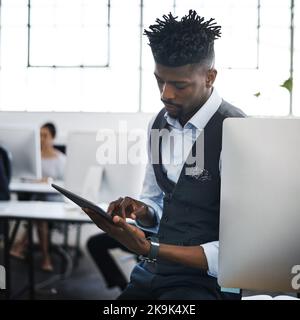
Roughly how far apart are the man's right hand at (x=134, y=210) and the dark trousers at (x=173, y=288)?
110mm

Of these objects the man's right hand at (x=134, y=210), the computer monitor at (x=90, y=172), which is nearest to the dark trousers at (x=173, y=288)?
the man's right hand at (x=134, y=210)

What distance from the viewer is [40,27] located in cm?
100

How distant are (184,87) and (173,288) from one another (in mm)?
384

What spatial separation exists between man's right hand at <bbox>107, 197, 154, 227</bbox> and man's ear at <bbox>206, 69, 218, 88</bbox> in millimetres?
269

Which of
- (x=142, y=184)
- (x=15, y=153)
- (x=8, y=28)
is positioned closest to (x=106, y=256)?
(x=15, y=153)

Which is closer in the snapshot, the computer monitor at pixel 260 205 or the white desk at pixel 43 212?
the computer monitor at pixel 260 205

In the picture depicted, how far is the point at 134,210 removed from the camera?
1.03m

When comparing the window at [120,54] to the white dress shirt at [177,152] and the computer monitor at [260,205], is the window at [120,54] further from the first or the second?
the computer monitor at [260,205]

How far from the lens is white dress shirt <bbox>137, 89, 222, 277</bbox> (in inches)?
38.8

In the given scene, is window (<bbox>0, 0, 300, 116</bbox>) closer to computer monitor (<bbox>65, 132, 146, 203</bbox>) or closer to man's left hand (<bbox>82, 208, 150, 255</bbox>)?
man's left hand (<bbox>82, 208, 150, 255</bbox>)

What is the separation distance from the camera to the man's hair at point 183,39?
95 centimetres

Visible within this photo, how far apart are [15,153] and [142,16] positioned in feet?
4.09

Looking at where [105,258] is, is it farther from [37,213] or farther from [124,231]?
[124,231]

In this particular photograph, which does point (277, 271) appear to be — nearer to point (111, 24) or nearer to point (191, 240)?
point (191, 240)
